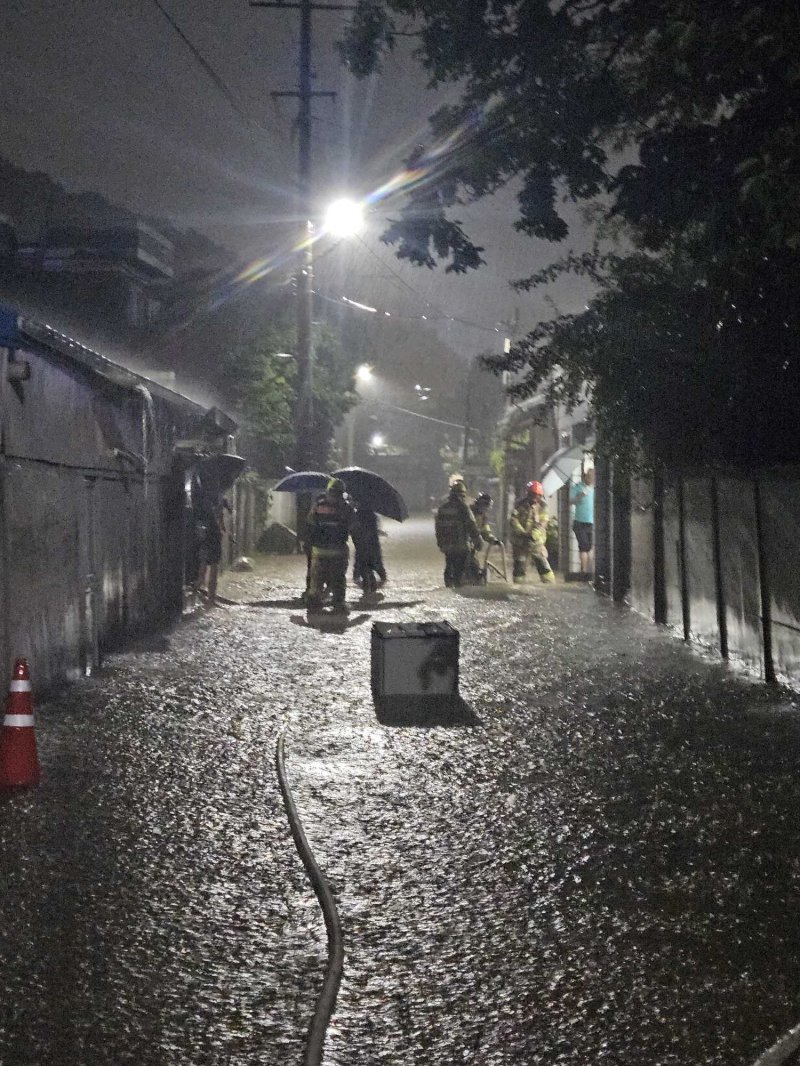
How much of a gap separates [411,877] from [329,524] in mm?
11747

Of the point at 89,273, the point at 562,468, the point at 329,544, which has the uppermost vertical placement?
the point at 89,273

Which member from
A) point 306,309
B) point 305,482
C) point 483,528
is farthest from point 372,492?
point 306,309

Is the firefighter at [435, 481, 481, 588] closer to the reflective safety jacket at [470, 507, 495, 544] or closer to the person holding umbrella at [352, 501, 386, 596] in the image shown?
the reflective safety jacket at [470, 507, 495, 544]

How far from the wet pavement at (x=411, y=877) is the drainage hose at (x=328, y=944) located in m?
0.06

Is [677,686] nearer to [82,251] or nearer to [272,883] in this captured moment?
[272,883]

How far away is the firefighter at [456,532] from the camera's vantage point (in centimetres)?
2067

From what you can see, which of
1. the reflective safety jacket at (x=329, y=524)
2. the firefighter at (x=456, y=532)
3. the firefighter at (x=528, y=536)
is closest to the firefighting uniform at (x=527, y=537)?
the firefighter at (x=528, y=536)

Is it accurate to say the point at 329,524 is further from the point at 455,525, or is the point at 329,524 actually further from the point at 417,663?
the point at 417,663

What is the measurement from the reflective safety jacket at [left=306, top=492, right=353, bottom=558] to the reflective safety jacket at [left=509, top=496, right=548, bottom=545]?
6.36 m

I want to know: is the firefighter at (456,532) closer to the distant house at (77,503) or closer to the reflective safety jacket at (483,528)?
the reflective safety jacket at (483,528)

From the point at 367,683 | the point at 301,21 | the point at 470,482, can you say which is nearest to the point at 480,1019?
the point at 367,683

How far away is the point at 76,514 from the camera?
11398mm

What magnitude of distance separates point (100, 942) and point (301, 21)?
27723 mm

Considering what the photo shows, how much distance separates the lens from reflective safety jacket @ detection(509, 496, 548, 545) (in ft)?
75.2
